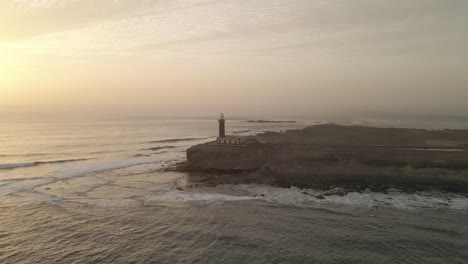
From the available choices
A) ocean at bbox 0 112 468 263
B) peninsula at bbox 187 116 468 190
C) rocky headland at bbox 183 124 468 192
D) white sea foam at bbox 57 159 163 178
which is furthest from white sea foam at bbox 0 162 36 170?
peninsula at bbox 187 116 468 190

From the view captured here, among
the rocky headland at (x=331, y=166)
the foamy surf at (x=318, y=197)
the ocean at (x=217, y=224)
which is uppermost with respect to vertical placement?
the rocky headland at (x=331, y=166)

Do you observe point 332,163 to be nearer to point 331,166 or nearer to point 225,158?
point 331,166

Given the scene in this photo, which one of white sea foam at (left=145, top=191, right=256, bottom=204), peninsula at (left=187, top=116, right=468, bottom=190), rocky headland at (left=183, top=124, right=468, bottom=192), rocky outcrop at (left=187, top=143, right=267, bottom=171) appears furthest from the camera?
rocky outcrop at (left=187, top=143, right=267, bottom=171)

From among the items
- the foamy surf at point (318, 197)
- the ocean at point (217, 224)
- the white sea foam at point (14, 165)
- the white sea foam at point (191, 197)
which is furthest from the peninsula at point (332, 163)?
the white sea foam at point (14, 165)

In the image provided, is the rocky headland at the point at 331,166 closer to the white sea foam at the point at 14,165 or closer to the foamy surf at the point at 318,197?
the foamy surf at the point at 318,197

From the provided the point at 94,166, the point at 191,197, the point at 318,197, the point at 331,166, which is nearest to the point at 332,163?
the point at 331,166

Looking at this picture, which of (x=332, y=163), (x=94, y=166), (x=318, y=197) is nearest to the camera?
(x=318, y=197)

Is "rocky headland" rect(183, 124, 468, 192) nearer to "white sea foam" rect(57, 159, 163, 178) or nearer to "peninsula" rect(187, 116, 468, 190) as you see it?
"peninsula" rect(187, 116, 468, 190)

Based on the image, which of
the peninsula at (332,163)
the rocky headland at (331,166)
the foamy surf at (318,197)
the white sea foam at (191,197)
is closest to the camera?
the foamy surf at (318,197)

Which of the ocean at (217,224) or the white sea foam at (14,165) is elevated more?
the white sea foam at (14,165)
